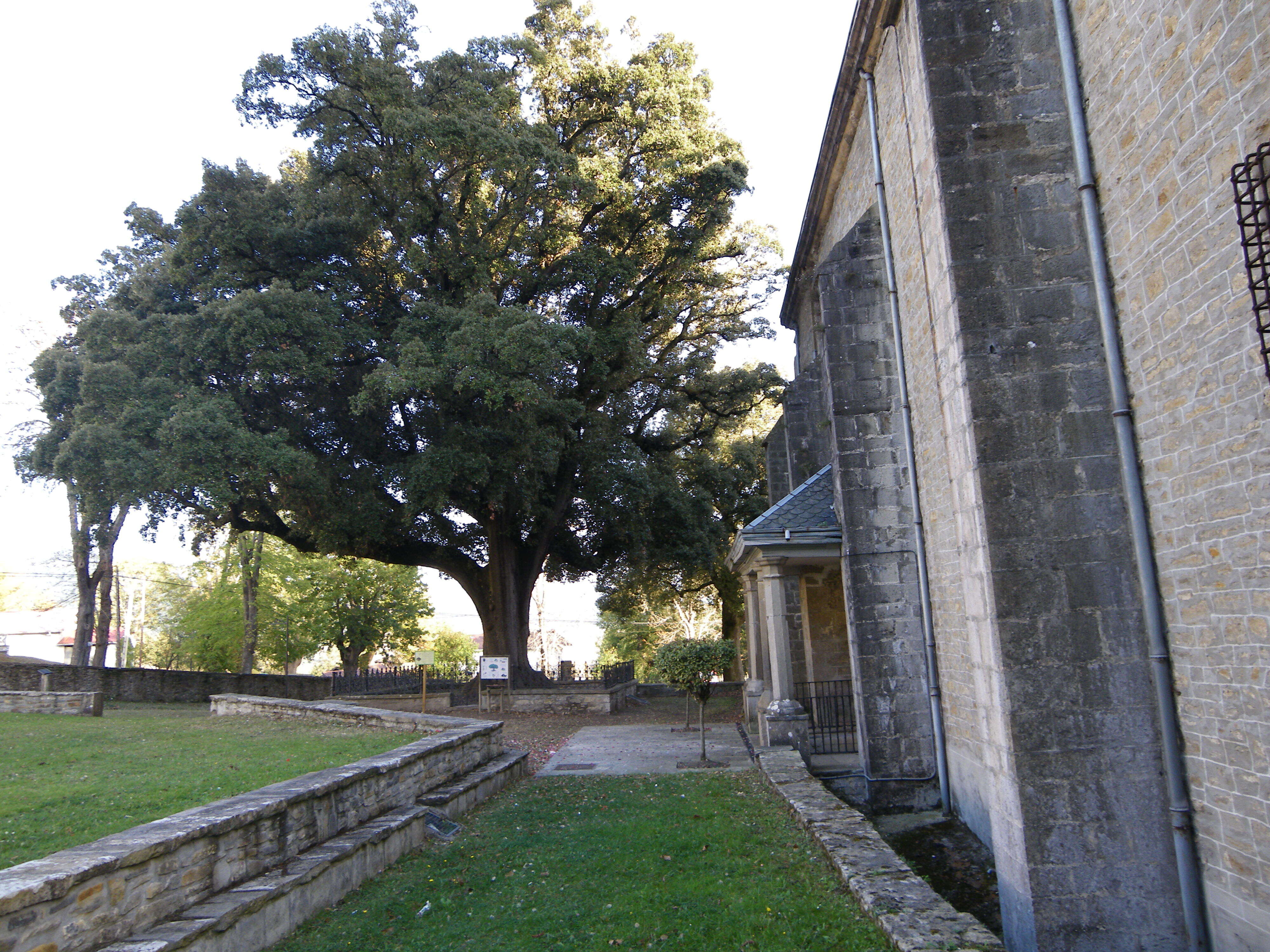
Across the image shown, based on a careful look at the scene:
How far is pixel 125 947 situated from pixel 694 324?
22.2 m

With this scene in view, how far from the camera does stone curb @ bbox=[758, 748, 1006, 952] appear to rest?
4.68 m

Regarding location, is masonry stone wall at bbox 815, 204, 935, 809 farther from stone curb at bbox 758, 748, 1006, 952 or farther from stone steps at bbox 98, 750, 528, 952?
stone steps at bbox 98, 750, 528, 952

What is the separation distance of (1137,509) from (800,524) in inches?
252

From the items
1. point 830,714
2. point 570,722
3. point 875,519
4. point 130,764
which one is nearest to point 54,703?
point 130,764

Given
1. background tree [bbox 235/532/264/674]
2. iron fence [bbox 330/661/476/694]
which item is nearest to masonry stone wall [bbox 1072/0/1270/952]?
iron fence [bbox 330/661/476/694]

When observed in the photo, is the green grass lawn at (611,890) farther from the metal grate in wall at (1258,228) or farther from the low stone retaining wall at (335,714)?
the metal grate in wall at (1258,228)

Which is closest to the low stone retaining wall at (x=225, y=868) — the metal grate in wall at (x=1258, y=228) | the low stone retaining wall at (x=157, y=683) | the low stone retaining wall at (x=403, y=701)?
the metal grate in wall at (x=1258, y=228)

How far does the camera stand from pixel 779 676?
41.3 ft

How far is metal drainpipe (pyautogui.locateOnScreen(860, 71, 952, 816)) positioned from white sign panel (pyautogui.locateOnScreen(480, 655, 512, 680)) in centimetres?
1145

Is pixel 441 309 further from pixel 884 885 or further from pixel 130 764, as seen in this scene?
pixel 884 885

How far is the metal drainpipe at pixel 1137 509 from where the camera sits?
17.6ft

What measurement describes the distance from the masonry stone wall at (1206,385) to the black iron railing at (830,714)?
750 cm

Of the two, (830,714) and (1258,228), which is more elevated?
(1258,228)

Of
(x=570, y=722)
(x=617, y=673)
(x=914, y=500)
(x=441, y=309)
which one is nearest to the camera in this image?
(x=914, y=500)
